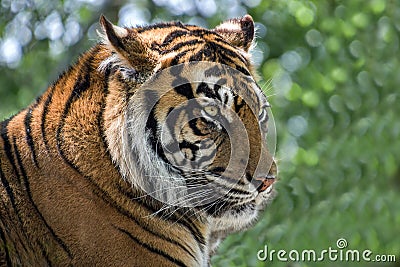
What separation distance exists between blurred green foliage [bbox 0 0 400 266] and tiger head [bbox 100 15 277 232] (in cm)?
164

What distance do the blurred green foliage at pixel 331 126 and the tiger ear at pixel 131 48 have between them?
1958 millimetres

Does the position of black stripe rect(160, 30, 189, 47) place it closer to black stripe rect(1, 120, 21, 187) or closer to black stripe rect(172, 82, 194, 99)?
black stripe rect(172, 82, 194, 99)

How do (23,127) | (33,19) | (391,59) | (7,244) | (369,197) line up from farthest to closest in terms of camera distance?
(33,19) → (391,59) → (369,197) → (23,127) → (7,244)

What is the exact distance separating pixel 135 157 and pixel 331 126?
2.83 metres

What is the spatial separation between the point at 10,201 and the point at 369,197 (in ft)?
10.4

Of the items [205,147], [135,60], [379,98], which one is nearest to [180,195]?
[205,147]

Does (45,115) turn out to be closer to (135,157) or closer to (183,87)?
(135,157)

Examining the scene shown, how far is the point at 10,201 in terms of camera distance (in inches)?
123

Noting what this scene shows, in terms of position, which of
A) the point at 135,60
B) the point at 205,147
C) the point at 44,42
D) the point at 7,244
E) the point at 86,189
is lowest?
the point at 7,244

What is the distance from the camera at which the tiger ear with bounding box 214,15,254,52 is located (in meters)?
3.49

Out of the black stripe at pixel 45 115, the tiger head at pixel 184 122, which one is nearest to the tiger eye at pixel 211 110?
the tiger head at pixel 184 122

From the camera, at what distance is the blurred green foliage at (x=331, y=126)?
207 inches

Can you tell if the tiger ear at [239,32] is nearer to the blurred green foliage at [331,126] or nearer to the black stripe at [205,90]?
the black stripe at [205,90]

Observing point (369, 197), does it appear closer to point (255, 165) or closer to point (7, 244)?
point (255, 165)
